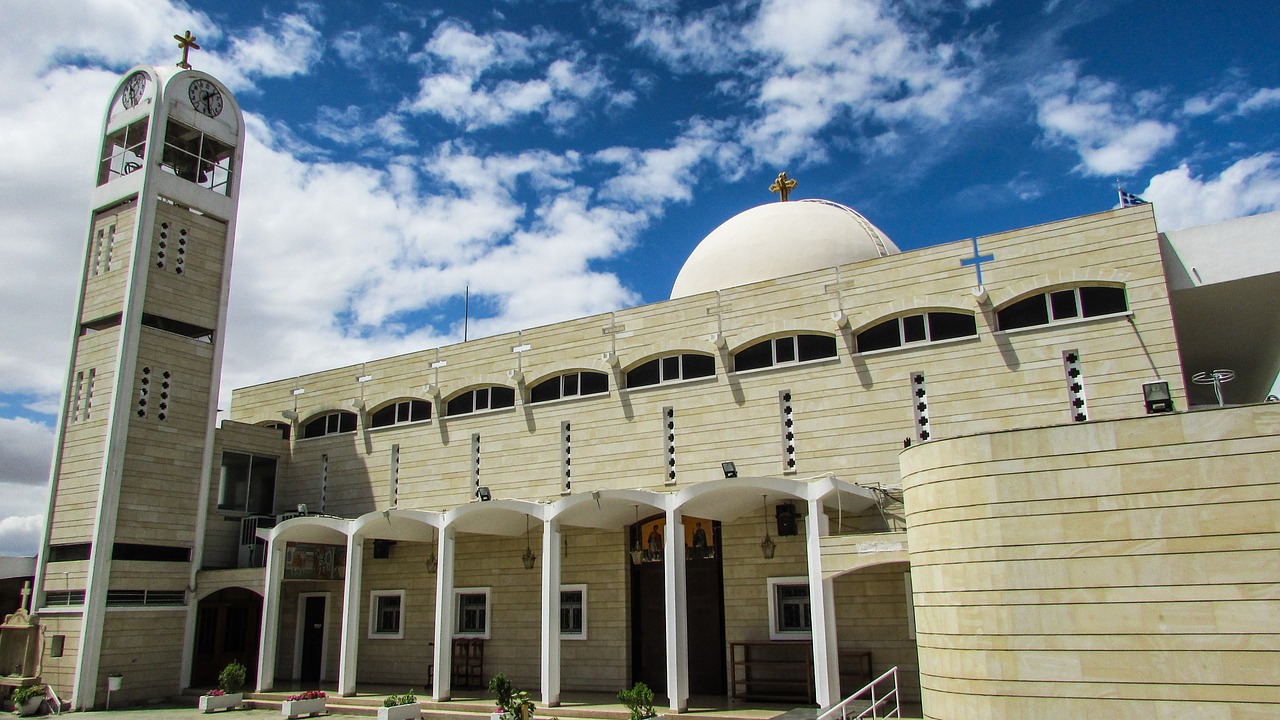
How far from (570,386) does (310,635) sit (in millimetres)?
10423

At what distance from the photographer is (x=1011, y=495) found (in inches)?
417

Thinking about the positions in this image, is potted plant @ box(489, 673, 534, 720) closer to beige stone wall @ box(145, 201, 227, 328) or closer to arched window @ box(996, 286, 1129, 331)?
arched window @ box(996, 286, 1129, 331)

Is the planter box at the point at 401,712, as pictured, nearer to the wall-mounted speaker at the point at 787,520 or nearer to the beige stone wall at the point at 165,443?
the wall-mounted speaker at the point at 787,520

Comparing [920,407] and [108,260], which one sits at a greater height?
[108,260]

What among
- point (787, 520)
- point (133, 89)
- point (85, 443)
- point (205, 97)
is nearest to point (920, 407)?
point (787, 520)

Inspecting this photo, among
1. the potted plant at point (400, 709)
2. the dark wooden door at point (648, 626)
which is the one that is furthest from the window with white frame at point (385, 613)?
the dark wooden door at point (648, 626)

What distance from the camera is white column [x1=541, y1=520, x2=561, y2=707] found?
16516 mm

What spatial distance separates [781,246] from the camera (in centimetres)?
2128

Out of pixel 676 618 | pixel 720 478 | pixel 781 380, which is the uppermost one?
pixel 781 380

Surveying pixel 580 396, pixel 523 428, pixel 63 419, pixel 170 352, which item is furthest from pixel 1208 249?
pixel 63 419

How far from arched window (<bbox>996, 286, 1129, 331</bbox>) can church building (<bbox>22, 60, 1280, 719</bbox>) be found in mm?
71

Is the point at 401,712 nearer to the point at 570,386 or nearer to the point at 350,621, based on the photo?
the point at 350,621

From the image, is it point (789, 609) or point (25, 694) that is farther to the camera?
point (25, 694)

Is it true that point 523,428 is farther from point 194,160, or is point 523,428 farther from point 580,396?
point 194,160
